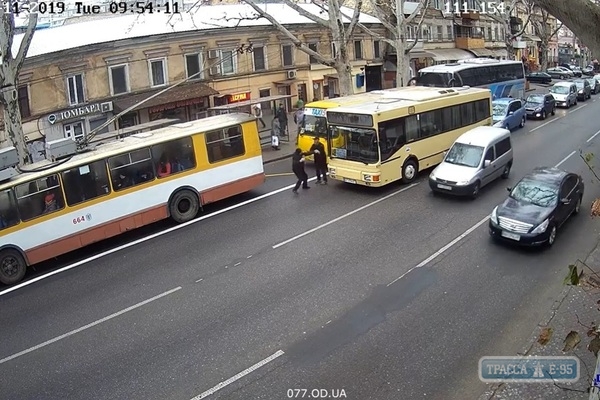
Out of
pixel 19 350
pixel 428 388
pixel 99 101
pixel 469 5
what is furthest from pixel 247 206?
pixel 469 5

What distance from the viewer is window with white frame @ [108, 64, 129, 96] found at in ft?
90.2

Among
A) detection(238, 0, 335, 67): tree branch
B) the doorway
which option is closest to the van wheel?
detection(238, 0, 335, 67): tree branch

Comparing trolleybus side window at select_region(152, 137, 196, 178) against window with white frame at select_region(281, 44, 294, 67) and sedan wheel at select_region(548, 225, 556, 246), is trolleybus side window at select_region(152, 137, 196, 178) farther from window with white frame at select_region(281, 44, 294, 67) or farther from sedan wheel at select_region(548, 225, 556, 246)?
window with white frame at select_region(281, 44, 294, 67)

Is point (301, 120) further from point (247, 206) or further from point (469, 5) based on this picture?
point (469, 5)

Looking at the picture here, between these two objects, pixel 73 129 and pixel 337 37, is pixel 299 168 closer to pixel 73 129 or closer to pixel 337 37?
pixel 337 37

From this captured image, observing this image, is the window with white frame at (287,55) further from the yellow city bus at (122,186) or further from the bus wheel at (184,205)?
the bus wheel at (184,205)

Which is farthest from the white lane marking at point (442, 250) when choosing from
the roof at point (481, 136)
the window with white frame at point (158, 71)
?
the window with white frame at point (158, 71)

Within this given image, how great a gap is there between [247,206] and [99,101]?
13652mm

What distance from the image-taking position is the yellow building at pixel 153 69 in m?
25.4

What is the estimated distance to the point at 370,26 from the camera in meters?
43.6

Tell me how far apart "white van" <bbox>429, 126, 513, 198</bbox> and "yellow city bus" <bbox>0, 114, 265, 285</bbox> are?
576 cm

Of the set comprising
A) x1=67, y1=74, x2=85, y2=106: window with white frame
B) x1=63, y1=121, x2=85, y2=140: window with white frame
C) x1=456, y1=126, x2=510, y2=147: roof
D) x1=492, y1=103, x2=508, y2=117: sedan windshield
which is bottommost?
x1=492, y1=103, x2=508, y2=117: sedan windshield

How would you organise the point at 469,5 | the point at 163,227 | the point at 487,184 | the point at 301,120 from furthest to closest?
the point at 469,5 → the point at 301,120 → the point at 487,184 → the point at 163,227

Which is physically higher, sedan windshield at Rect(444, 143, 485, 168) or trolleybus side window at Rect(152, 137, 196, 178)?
trolleybus side window at Rect(152, 137, 196, 178)
